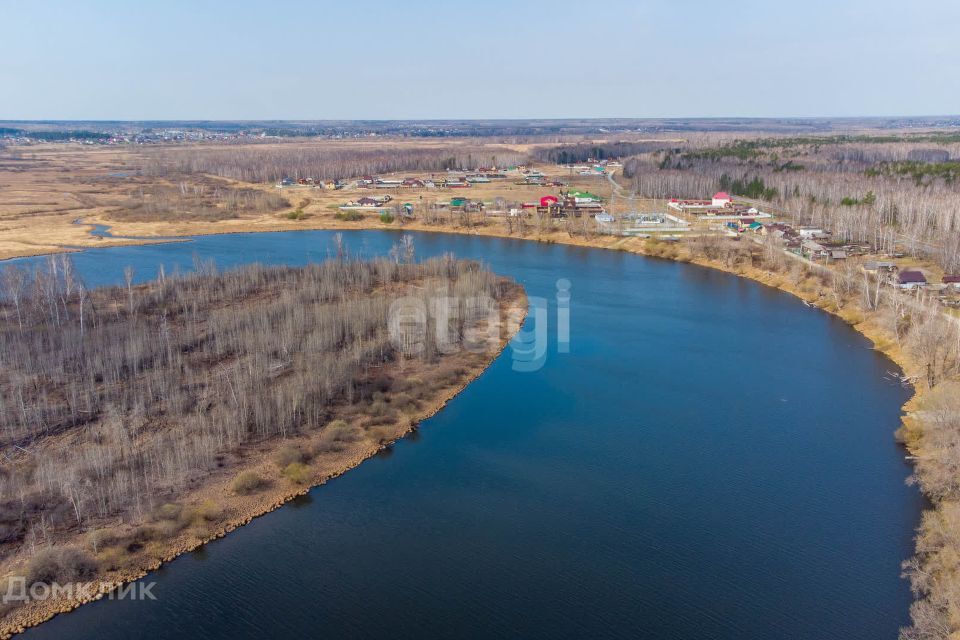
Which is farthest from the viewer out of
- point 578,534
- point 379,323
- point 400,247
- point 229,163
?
point 229,163

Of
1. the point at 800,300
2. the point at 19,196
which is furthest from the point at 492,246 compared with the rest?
the point at 19,196

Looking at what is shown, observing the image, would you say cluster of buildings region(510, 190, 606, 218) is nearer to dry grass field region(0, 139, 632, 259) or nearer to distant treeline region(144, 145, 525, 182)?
dry grass field region(0, 139, 632, 259)

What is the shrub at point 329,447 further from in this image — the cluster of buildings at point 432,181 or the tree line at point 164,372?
the cluster of buildings at point 432,181

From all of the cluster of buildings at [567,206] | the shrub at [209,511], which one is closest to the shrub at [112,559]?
the shrub at [209,511]

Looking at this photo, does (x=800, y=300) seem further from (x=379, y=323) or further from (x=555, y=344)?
(x=379, y=323)

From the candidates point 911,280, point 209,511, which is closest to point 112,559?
point 209,511

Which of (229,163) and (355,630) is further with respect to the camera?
(229,163)
